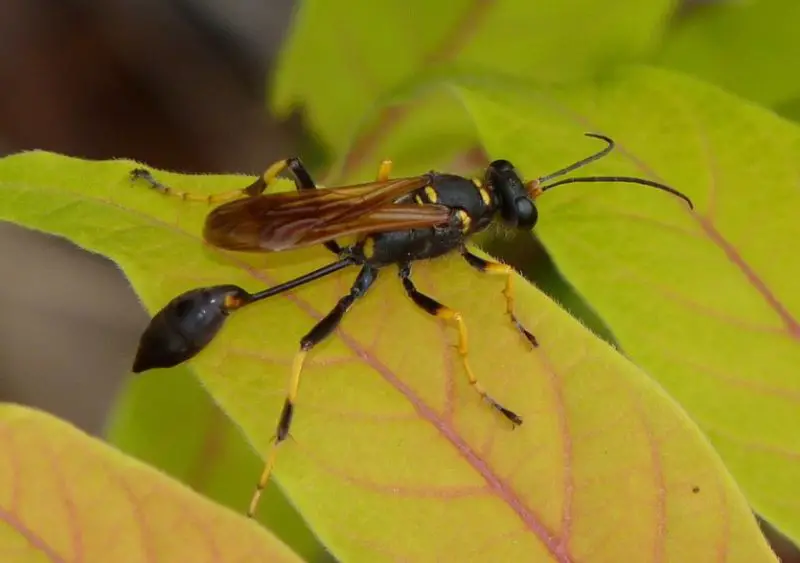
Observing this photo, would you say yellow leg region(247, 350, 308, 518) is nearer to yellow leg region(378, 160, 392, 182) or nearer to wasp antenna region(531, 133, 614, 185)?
wasp antenna region(531, 133, 614, 185)

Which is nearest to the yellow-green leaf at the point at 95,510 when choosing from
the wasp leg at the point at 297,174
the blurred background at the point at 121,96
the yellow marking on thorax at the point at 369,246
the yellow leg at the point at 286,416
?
the yellow leg at the point at 286,416

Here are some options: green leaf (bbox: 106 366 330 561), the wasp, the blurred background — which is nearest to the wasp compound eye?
the wasp

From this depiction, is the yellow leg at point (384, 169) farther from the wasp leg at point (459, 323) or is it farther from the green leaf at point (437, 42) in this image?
the wasp leg at point (459, 323)

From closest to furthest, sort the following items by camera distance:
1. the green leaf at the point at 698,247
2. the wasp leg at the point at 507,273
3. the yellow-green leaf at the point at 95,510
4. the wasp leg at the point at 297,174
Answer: the yellow-green leaf at the point at 95,510 < the wasp leg at the point at 507,273 < the green leaf at the point at 698,247 < the wasp leg at the point at 297,174

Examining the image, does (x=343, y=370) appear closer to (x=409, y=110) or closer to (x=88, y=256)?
(x=409, y=110)

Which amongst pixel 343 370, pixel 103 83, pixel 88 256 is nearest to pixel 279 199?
pixel 343 370

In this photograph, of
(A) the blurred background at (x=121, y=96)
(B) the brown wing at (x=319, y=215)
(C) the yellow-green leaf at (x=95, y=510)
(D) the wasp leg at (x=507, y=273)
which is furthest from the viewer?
(A) the blurred background at (x=121, y=96)
